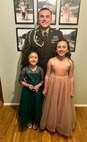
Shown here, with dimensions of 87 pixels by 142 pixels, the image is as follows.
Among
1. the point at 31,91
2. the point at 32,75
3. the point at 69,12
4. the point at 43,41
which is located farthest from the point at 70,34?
the point at 31,91

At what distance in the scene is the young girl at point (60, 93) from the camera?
67.0 inches

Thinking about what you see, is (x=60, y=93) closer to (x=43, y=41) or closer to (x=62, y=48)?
(x=62, y=48)

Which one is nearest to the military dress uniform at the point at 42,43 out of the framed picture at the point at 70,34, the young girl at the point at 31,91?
the young girl at the point at 31,91

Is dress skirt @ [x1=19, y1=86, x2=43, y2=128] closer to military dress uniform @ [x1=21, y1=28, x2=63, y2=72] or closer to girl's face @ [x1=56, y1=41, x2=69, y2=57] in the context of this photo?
military dress uniform @ [x1=21, y1=28, x2=63, y2=72]

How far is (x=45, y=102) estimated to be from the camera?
1.86 m

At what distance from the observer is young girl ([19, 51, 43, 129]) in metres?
1.78

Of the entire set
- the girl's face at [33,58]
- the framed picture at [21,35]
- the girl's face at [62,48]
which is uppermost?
the framed picture at [21,35]

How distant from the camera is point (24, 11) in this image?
192cm

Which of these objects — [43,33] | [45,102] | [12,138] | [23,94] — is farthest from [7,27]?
[12,138]

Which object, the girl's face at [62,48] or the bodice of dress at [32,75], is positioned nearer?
the girl's face at [62,48]

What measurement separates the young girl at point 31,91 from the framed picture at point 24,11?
1.61 ft

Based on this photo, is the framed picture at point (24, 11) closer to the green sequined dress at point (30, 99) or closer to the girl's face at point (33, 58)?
the girl's face at point (33, 58)

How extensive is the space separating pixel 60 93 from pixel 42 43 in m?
0.59

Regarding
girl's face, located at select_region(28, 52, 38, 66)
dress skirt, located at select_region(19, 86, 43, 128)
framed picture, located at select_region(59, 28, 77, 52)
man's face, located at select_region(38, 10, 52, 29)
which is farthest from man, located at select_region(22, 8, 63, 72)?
dress skirt, located at select_region(19, 86, 43, 128)
